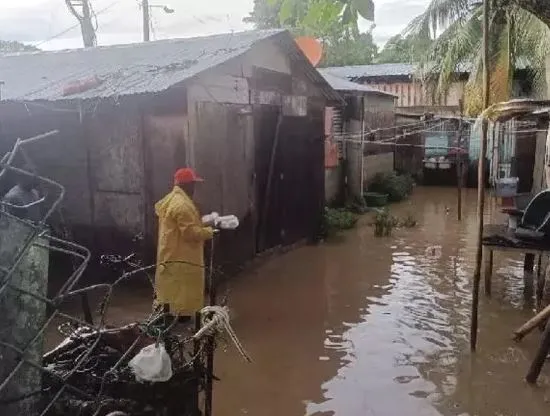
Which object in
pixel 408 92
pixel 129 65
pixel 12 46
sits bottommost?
pixel 129 65

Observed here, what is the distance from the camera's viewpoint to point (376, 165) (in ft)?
65.5

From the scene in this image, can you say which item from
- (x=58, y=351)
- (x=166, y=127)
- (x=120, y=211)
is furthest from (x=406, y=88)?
(x=58, y=351)

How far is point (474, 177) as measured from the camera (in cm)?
2219

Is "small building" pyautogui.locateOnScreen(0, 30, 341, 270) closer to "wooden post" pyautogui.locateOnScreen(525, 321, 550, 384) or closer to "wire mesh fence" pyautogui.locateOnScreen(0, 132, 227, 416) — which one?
"wire mesh fence" pyautogui.locateOnScreen(0, 132, 227, 416)

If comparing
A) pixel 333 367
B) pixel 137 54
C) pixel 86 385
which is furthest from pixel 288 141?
pixel 86 385

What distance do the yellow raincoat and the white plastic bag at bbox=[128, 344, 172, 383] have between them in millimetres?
3296

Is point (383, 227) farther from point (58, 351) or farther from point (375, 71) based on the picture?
point (375, 71)

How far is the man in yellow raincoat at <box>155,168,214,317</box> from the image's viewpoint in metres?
6.65

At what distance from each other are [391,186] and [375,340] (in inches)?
489

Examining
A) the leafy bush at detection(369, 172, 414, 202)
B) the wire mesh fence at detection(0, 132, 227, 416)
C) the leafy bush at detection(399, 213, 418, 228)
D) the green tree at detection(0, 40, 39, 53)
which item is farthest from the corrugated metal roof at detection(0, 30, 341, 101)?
the green tree at detection(0, 40, 39, 53)

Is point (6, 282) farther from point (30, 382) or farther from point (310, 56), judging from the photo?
point (310, 56)

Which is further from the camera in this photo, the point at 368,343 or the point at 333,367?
→ the point at 368,343

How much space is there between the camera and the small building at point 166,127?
27.8 ft

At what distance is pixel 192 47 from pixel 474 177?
49.1ft
